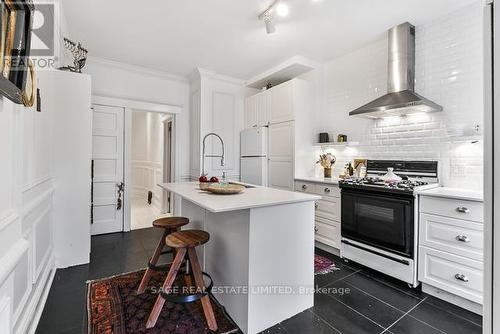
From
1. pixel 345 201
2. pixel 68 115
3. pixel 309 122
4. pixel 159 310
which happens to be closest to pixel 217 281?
pixel 159 310

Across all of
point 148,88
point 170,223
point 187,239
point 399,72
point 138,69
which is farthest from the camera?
point 148,88

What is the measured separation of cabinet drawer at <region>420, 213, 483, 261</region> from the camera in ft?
6.14

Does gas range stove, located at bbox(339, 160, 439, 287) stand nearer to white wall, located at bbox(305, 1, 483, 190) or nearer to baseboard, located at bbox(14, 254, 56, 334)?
white wall, located at bbox(305, 1, 483, 190)

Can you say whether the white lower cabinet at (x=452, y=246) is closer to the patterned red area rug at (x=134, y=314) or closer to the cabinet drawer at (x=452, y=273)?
the cabinet drawer at (x=452, y=273)

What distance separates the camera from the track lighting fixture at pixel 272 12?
2304 millimetres

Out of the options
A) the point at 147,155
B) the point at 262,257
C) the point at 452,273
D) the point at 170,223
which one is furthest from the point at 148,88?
the point at 452,273

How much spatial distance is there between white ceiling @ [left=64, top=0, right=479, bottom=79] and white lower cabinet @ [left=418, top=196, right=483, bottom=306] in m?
1.98

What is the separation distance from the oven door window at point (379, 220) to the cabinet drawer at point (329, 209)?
12 centimetres

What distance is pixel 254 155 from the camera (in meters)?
4.17

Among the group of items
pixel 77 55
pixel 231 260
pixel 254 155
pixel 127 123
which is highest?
pixel 77 55

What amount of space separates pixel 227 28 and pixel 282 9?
0.75 metres

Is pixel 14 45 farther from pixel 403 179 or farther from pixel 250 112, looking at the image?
pixel 250 112

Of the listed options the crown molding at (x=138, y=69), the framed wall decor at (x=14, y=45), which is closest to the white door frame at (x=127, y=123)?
the crown molding at (x=138, y=69)

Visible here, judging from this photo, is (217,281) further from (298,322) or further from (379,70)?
(379,70)
